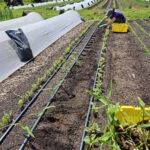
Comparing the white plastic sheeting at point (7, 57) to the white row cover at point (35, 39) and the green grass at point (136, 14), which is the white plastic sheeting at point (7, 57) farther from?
the green grass at point (136, 14)

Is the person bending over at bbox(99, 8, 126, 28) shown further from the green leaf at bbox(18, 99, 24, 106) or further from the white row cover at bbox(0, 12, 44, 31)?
the green leaf at bbox(18, 99, 24, 106)

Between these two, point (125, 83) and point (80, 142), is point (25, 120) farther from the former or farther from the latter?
point (125, 83)

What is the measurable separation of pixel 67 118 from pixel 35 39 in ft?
26.7

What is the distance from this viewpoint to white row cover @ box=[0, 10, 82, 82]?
36.8 feet

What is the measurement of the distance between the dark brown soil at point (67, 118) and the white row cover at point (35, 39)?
7.33ft

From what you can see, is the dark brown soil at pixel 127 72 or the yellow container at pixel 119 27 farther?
the yellow container at pixel 119 27

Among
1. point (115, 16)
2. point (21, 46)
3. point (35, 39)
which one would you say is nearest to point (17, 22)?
point (35, 39)

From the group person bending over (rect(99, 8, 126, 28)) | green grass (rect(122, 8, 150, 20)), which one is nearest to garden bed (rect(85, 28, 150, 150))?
person bending over (rect(99, 8, 126, 28))

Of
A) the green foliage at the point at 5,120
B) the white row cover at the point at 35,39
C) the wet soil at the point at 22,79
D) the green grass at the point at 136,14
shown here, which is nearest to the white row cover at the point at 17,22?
the white row cover at the point at 35,39

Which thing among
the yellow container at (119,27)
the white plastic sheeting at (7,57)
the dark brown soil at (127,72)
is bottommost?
the yellow container at (119,27)

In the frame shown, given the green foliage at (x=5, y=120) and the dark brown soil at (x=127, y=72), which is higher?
the green foliage at (x=5, y=120)

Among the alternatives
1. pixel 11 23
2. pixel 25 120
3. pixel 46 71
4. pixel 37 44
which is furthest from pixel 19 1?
pixel 25 120

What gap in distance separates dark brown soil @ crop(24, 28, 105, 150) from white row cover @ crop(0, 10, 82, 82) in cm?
223

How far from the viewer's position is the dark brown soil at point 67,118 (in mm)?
6250
